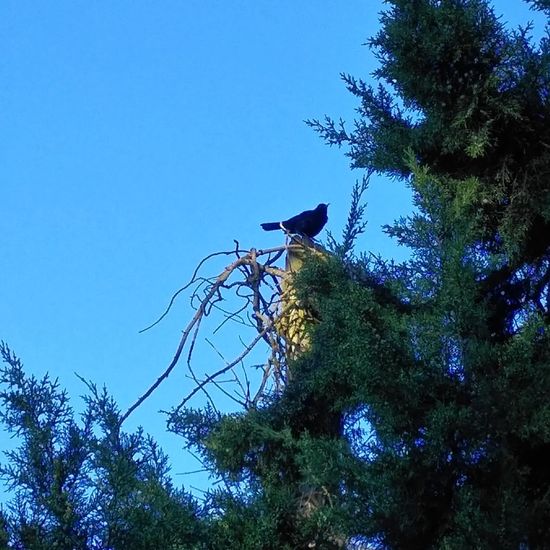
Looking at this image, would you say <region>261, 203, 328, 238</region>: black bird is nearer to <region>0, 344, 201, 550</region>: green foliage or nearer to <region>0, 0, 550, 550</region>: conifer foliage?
<region>0, 0, 550, 550</region>: conifer foliage

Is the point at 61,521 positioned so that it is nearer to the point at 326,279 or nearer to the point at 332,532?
the point at 332,532

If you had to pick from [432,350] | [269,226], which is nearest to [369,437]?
[432,350]

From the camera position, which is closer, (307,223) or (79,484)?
(79,484)

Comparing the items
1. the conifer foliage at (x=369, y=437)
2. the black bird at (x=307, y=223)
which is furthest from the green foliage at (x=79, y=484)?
the black bird at (x=307, y=223)

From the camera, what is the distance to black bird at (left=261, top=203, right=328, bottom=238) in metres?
5.02

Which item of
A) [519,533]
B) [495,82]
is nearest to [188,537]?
[519,533]

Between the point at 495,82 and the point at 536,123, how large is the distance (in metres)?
0.22

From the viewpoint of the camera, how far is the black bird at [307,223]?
5.02 meters

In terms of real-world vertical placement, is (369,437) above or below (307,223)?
below

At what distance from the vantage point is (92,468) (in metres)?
2.57

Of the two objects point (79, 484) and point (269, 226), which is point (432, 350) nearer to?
point (79, 484)

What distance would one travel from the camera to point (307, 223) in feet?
17.0

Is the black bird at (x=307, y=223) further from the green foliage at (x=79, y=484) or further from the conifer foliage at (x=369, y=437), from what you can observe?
the green foliage at (x=79, y=484)

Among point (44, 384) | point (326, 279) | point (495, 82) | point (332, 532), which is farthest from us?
point (495, 82)
